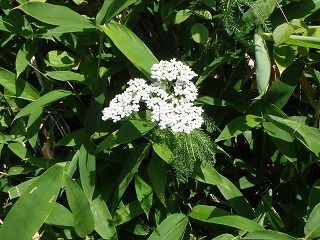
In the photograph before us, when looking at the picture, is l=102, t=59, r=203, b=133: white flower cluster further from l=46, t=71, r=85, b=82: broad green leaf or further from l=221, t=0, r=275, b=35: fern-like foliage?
l=46, t=71, r=85, b=82: broad green leaf

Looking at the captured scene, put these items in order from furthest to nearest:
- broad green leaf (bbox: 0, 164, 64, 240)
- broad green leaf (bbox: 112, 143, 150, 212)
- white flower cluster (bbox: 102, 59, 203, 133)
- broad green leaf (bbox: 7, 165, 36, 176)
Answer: broad green leaf (bbox: 7, 165, 36, 176) < broad green leaf (bbox: 112, 143, 150, 212) < broad green leaf (bbox: 0, 164, 64, 240) < white flower cluster (bbox: 102, 59, 203, 133)

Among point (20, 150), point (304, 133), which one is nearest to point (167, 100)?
point (304, 133)

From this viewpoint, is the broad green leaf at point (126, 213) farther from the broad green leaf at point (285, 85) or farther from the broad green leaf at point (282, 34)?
the broad green leaf at point (282, 34)

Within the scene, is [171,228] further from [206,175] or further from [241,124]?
[241,124]

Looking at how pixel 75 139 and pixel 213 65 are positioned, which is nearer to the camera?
pixel 213 65

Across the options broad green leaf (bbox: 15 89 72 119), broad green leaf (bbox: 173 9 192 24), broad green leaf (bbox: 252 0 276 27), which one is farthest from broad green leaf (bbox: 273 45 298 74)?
broad green leaf (bbox: 15 89 72 119)

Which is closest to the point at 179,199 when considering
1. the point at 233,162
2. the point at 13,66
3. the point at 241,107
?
the point at 233,162
